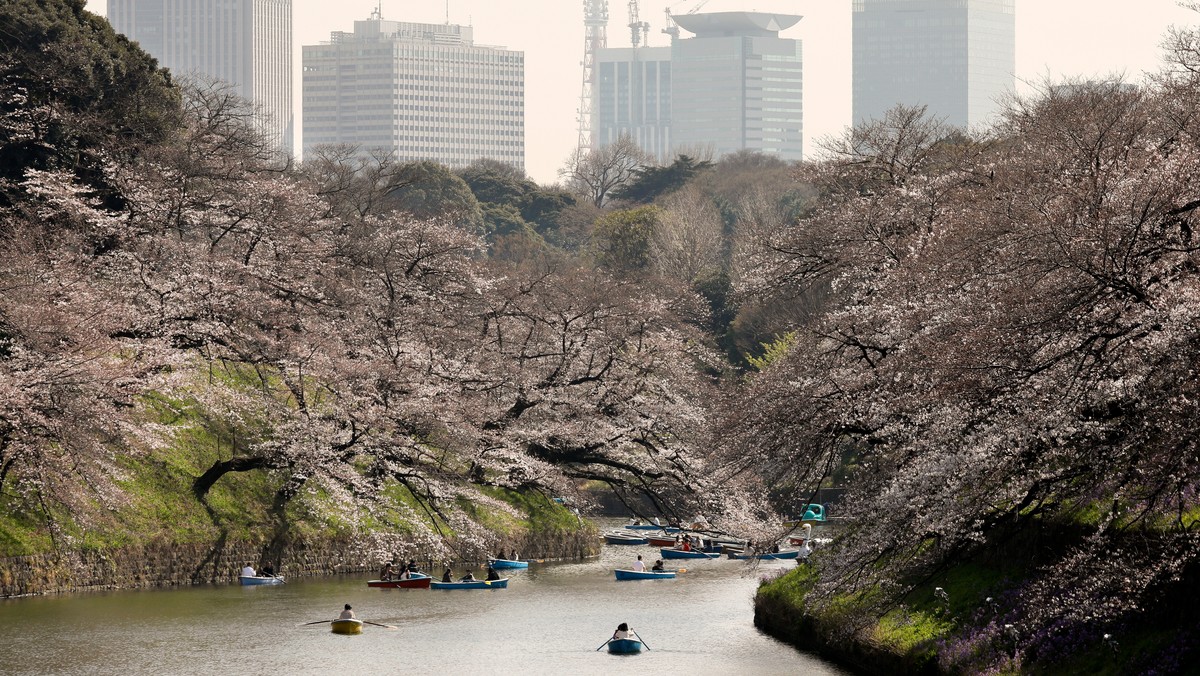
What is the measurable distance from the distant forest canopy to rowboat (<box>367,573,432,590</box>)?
2.70 meters

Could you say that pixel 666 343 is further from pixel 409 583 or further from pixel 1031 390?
pixel 1031 390

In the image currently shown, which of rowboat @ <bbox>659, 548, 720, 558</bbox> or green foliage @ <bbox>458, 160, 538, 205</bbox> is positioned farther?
green foliage @ <bbox>458, 160, 538, 205</bbox>

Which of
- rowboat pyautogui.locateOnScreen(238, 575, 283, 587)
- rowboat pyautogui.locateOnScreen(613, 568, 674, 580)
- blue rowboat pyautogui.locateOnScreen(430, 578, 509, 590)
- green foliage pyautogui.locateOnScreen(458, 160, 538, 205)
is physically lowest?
rowboat pyautogui.locateOnScreen(613, 568, 674, 580)

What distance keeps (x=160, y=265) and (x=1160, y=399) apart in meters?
34.2

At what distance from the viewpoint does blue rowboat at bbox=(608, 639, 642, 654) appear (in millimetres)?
29016

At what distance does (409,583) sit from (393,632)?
26.9 ft

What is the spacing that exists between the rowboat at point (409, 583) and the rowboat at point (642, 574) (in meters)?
5.87

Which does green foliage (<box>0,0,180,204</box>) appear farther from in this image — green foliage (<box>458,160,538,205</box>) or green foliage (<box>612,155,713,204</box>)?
green foliage (<box>458,160,538,205</box>)

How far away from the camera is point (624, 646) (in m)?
29.1

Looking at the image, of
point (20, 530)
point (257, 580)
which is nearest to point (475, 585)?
point (257, 580)

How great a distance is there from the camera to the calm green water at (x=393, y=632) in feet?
89.0

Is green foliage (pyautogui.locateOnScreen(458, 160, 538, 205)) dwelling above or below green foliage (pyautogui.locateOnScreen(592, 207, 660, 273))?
above

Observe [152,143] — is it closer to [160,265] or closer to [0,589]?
[160,265]

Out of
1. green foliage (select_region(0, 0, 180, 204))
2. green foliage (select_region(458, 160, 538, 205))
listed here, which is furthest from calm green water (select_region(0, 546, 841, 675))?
green foliage (select_region(458, 160, 538, 205))
